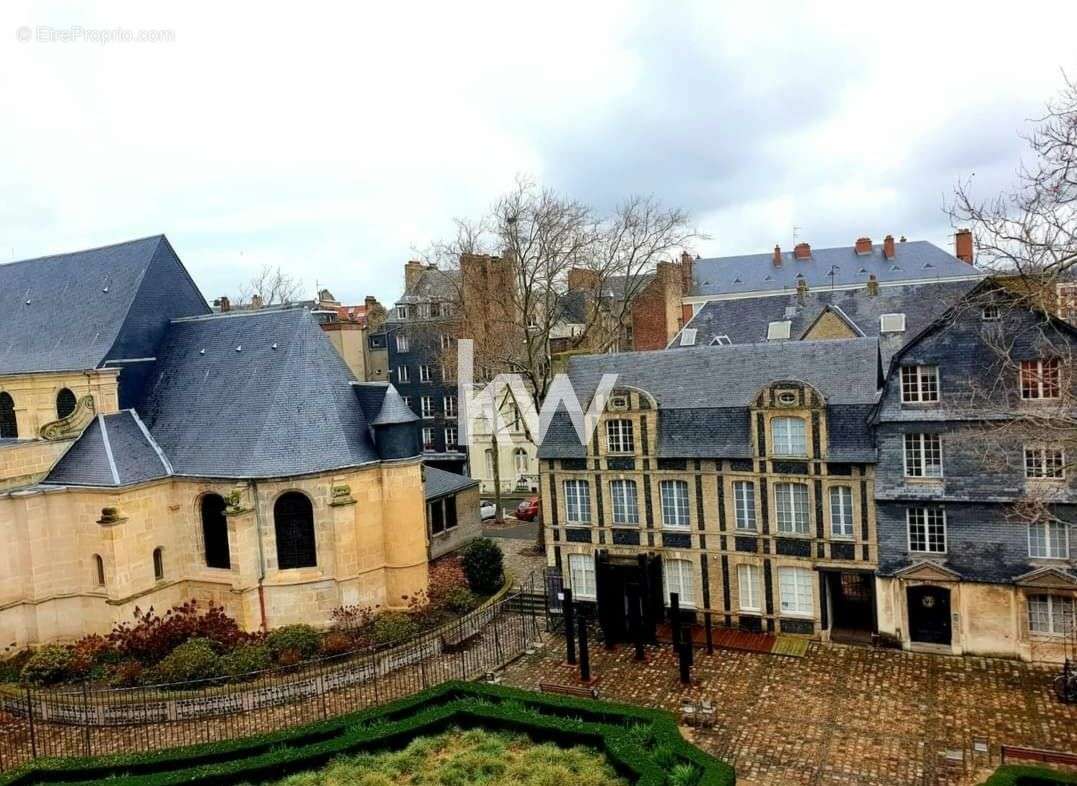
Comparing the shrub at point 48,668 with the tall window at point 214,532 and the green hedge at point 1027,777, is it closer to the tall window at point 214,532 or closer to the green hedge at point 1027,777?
the tall window at point 214,532

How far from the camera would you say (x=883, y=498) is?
74.8 ft

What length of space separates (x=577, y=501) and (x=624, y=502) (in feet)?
5.48

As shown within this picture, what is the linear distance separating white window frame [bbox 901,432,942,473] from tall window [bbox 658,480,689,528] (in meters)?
6.50

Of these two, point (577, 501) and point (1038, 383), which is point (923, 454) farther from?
point (577, 501)

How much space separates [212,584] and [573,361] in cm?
1432

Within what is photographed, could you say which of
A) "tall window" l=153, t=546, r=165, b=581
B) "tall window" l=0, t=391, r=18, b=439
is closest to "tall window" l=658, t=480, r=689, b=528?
"tall window" l=153, t=546, r=165, b=581

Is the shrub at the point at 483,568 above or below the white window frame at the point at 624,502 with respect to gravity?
below

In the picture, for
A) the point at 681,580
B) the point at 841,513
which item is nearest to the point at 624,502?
the point at 681,580

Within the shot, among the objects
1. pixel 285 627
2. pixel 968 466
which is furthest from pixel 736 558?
pixel 285 627

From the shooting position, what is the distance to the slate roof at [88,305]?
2919 centimetres

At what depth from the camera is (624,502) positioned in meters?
26.2

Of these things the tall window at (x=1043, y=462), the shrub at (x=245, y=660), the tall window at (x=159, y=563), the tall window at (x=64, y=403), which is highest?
the tall window at (x=64, y=403)

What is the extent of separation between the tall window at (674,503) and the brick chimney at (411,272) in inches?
1427

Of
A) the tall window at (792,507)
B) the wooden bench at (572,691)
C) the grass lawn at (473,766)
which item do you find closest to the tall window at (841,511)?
the tall window at (792,507)
